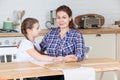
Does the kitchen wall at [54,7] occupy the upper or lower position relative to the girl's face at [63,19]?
upper

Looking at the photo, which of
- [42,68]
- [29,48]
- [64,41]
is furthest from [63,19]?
[42,68]

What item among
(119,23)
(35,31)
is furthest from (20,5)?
(35,31)

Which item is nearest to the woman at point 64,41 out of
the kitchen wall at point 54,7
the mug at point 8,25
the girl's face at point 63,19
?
the girl's face at point 63,19

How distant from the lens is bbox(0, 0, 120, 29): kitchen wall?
4.16 metres

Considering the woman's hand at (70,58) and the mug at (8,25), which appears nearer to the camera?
the woman's hand at (70,58)

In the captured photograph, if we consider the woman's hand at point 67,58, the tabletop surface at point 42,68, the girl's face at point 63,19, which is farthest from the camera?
the girl's face at point 63,19

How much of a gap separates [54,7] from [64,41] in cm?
168

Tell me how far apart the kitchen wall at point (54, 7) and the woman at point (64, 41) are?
1465 mm

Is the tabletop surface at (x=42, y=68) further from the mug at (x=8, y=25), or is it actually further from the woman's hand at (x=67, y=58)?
the mug at (x=8, y=25)

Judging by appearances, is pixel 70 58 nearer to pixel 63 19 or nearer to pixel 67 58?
pixel 67 58

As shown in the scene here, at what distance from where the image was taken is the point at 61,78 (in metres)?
2.71

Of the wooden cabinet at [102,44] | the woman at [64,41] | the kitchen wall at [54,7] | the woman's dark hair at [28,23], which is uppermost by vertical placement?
the kitchen wall at [54,7]

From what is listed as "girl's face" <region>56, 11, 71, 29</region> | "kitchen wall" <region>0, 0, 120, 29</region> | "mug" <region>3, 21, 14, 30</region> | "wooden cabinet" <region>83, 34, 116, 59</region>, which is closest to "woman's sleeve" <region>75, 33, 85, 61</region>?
"girl's face" <region>56, 11, 71, 29</region>

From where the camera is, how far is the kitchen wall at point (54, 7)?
4160mm
